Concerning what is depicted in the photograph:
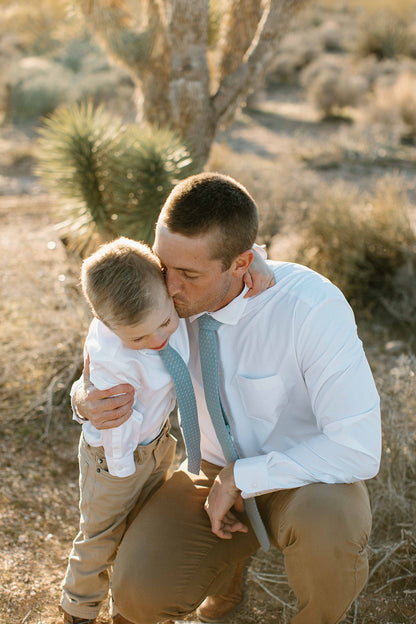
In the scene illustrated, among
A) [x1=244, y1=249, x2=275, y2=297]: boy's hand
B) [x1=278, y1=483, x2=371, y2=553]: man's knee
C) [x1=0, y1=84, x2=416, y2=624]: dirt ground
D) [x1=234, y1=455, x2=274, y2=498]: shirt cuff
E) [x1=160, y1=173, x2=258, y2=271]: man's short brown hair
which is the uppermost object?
[x1=160, y1=173, x2=258, y2=271]: man's short brown hair

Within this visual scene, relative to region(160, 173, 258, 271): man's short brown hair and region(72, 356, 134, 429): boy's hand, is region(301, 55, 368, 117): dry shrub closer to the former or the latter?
region(160, 173, 258, 271): man's short brown hair

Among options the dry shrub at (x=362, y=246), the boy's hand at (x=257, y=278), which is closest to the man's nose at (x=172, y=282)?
the boy's hand at (x=257, y=278)

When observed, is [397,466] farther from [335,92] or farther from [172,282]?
[335,92]

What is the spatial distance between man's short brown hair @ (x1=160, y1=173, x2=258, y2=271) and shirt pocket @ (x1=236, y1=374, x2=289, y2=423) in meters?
0.48

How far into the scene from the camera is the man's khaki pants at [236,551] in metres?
2.11

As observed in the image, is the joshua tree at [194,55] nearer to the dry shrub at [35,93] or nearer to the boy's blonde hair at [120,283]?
the boy's blonde hair at [120,283]

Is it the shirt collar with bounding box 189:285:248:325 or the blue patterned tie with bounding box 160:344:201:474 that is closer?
the blue patterned tie with bounding box 160:344:201:474

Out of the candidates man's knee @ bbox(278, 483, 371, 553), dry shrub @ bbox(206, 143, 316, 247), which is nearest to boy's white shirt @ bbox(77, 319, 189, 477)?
man's knee @ bbox(278, 483, 371, 553)

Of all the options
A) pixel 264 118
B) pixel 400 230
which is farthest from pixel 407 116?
pixel 400 230

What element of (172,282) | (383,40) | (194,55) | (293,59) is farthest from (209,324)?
(383,40)

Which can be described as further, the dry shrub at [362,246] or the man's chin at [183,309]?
the dry shrub at [362,246]

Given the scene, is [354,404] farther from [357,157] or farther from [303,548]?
[357,157]

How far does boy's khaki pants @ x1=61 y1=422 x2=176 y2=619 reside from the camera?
7.59 ft

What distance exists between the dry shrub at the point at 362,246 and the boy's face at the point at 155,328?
11.7 ft
